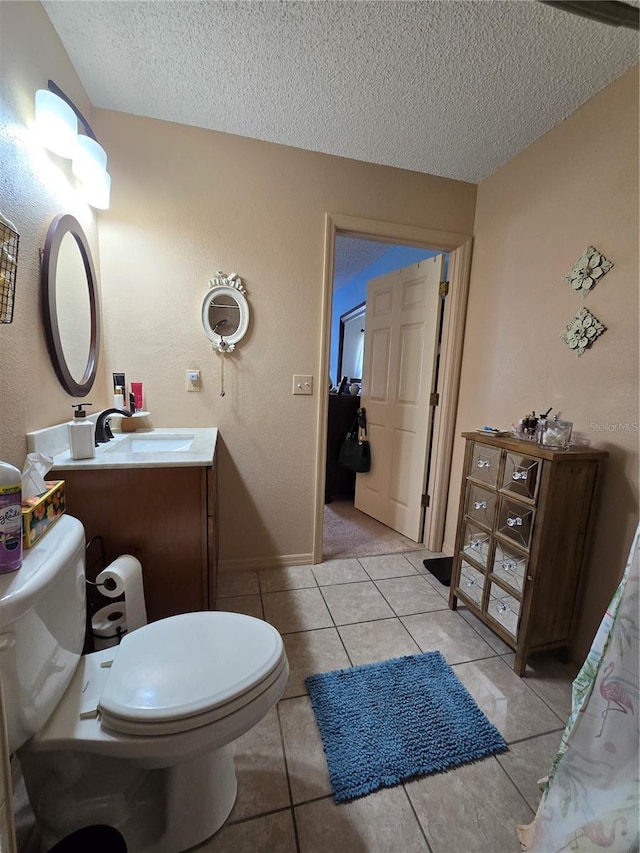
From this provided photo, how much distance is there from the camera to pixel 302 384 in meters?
2.00

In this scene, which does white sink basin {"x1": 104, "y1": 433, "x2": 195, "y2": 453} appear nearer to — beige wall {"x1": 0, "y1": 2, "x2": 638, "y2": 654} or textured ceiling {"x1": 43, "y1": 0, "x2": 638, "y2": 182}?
beige wall {"x1": 0, "y1": 2, "x2": 638, "y2": 654}

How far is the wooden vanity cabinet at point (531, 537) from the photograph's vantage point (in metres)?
1.29

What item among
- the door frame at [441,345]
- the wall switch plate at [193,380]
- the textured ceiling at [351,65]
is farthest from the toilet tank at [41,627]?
the textured ceiling at [351,65]

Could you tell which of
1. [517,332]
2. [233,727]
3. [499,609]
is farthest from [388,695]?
[517,332]

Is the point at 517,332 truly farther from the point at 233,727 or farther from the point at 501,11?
the point at 233,727

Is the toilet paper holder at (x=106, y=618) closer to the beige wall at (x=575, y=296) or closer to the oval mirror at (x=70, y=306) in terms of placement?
the oval mirror at (x=70, y=306)

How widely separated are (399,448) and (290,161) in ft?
6.37

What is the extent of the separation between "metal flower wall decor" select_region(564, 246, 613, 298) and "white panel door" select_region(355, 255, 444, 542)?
832 millimetres

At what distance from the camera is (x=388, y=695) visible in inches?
50.2

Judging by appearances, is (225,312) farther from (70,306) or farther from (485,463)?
(485,463)

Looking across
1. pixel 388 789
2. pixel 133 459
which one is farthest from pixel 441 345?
pixel 388 789

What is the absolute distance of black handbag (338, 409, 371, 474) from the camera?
2885 mm

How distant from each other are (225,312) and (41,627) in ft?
5.07

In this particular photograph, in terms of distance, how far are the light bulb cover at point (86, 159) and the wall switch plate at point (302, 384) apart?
1239mm
